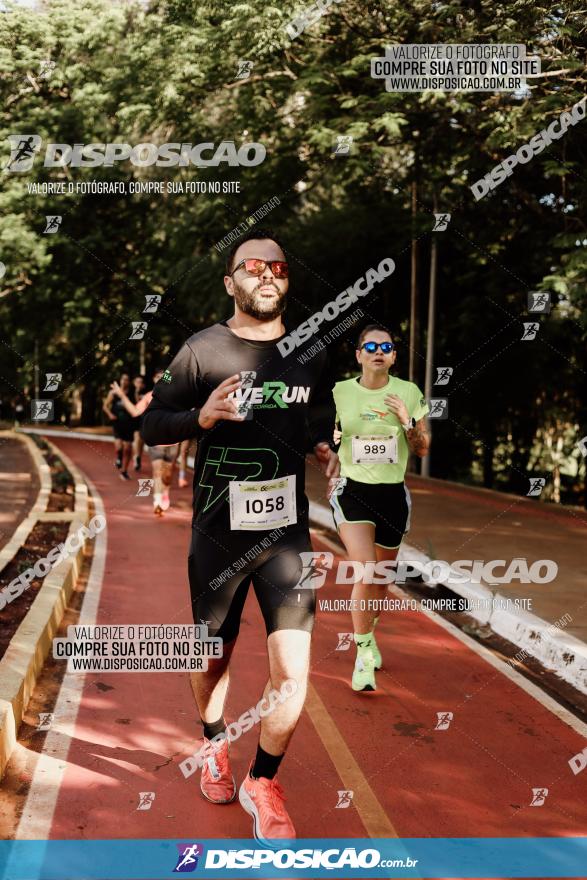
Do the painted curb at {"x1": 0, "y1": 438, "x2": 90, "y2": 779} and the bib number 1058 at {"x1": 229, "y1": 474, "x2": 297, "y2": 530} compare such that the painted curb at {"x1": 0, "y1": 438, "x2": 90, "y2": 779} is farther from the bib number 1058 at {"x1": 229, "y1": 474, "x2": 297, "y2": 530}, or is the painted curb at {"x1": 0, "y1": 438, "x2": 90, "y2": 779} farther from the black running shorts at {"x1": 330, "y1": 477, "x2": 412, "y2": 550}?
the black running shorts at {"x1": 330, "y1": 477, "x2": 412, "y2": 550}

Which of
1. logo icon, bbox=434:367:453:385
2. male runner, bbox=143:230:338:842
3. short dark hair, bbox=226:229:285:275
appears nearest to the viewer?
male runner, bbox=143:230:338:842

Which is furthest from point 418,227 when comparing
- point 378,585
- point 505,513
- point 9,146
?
point 9,146

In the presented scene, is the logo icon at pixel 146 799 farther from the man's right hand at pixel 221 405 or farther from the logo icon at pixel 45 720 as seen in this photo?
the man's right hand at pixel 221 405

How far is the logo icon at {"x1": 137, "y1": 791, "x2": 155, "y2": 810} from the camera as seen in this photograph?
4.32 meters

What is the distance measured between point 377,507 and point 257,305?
2.49 m

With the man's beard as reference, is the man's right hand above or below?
below

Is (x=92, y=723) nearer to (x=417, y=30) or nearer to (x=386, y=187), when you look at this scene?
(x=417, y=30)

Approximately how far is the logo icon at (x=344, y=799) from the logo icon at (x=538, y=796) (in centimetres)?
90

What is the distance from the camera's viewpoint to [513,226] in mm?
19422

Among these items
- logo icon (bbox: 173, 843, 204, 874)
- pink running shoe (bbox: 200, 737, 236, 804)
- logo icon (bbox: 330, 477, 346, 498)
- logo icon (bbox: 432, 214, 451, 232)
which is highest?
logo icon (bbox: 432, 214, 451, 232)

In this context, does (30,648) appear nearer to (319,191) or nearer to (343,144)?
(343,144)

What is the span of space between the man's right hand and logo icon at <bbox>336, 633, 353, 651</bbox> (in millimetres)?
3904

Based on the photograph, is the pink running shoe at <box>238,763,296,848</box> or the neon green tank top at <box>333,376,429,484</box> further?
the neon green tank top at <box>333,376,429,484</box>

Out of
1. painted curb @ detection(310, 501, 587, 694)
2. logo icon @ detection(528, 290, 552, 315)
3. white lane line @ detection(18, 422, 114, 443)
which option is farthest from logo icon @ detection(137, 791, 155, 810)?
white lane line @ detection(18, 422, 114, 443)
